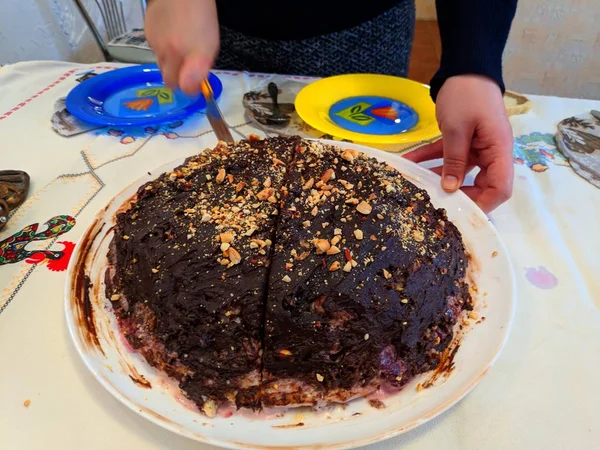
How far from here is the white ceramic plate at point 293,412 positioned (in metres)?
0.81

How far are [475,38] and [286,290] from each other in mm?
1071

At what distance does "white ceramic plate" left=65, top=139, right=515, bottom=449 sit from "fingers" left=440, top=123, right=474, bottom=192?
22 centimetres

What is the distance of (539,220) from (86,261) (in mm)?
1289

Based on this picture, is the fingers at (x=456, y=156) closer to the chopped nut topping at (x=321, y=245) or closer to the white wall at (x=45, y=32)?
the chopped nut topping at (x=321, y=245)

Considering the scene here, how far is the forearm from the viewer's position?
138cm

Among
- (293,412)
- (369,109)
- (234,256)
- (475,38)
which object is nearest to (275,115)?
(369,109)

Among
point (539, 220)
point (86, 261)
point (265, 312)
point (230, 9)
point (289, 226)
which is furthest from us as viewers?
point (230, 9)

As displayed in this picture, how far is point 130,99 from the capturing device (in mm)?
1960

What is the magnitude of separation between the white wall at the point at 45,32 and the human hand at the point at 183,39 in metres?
1.96

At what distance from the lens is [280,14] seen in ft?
6.24

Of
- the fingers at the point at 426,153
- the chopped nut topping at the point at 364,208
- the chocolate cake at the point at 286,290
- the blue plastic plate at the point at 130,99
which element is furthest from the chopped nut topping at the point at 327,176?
the blue plastic plate at the point at 130,99

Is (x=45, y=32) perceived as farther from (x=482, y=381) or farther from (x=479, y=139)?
(x=482, y=381)

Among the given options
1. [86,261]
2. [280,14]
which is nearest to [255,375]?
[86,261]

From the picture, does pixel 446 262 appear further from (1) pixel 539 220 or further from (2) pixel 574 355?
(1) pixel 539 220
